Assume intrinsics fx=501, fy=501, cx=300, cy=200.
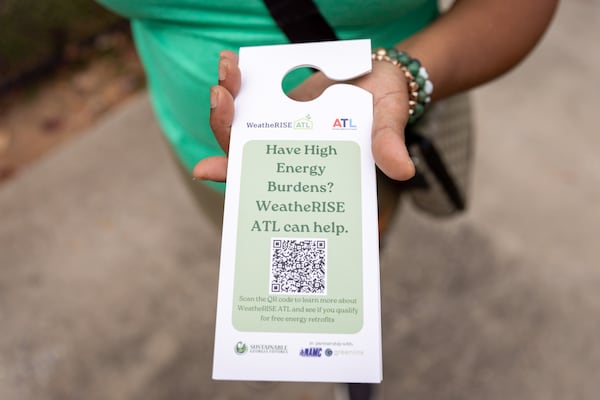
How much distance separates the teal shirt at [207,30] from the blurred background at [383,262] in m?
0.83

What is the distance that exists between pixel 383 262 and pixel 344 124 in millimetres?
1065

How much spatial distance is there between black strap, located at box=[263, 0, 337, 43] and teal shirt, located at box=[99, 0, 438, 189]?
0.01 meters

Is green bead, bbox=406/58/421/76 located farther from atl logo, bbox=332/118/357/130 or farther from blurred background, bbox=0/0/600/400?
blurred background, bbox=0/0/600/400

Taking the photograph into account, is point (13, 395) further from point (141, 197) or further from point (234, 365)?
point (234, 365)

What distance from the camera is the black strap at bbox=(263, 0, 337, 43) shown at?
643mm

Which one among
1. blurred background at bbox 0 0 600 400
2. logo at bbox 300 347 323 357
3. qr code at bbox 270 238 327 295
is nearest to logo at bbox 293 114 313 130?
qr code at bbox 270 238 327 295

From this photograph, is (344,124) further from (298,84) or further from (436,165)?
(436,165)

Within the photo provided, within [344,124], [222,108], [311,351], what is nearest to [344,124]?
[344,124]

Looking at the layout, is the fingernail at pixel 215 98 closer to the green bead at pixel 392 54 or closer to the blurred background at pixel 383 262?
the green bead at pixel 392 54

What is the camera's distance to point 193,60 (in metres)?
0.74

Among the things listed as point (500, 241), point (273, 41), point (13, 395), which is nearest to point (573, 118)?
point (500, 241)

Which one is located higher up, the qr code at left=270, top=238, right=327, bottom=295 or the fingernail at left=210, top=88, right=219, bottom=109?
the fingernail at left=210, top=88, right=219, bottom=109

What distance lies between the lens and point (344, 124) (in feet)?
1.89

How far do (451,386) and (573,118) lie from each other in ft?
3.48
